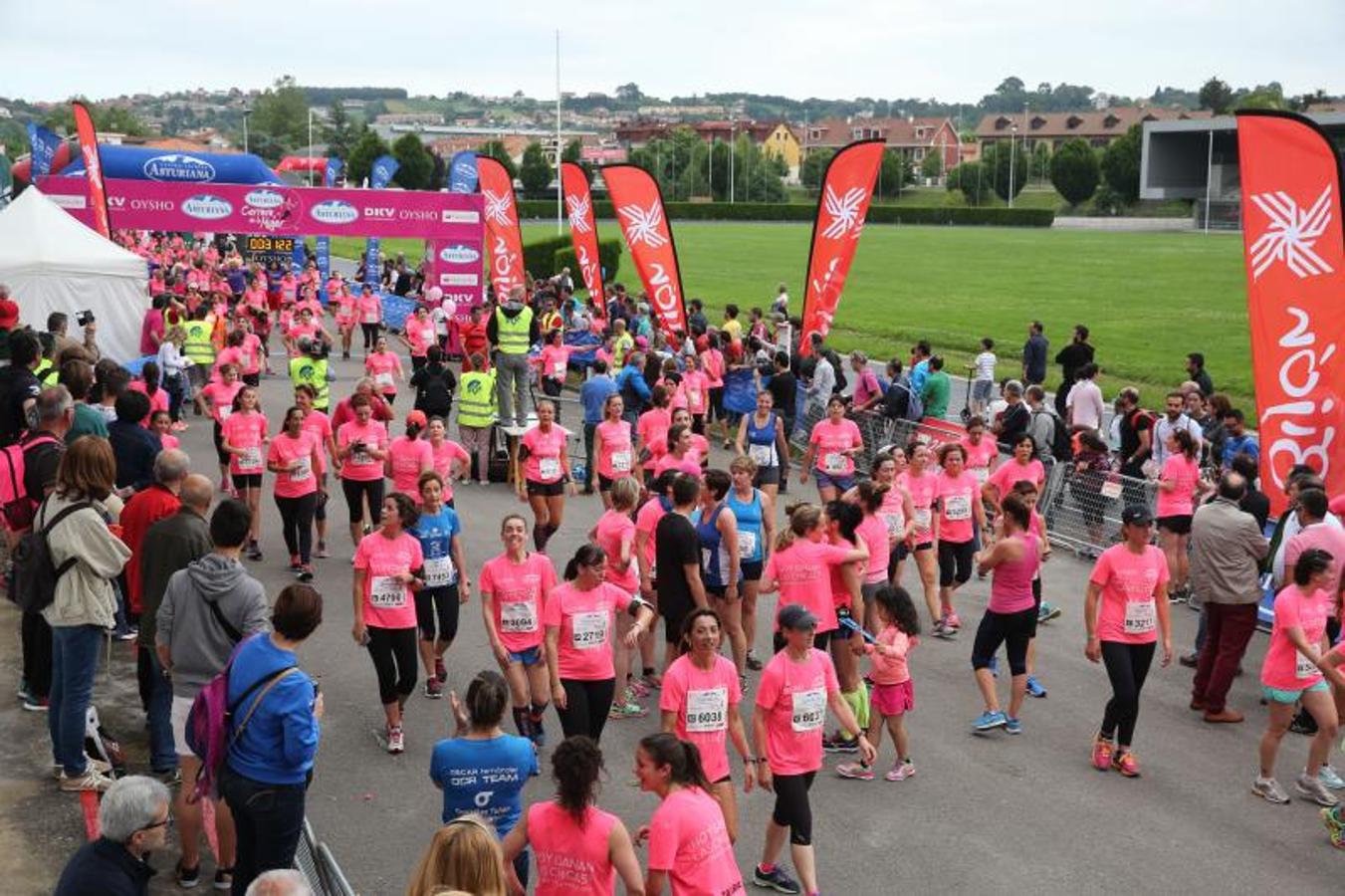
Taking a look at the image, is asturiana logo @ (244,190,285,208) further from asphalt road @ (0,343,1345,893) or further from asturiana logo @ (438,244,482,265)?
asphalt road @ (0,343,1345,893)

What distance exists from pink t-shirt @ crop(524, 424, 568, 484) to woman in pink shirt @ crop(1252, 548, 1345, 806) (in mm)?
6413

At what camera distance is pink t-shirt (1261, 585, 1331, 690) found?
27.0 feet

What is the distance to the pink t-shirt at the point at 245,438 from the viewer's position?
41.5ft

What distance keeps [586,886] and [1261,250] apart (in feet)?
27.5

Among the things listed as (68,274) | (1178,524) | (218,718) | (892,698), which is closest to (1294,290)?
(1178,524)

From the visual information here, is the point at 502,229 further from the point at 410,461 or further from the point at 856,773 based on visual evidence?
the point at 856,773

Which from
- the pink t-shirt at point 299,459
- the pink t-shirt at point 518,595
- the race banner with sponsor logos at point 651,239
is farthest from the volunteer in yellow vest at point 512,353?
the pink t-shirt at point 518,595

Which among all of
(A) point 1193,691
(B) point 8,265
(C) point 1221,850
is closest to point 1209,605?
(A) point 1193,691

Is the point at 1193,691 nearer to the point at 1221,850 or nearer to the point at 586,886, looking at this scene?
the point at 1221,850

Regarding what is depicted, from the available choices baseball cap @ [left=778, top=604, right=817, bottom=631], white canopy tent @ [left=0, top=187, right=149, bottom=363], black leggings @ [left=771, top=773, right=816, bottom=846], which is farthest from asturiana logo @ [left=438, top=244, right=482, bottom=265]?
black leggings @ [left=771, top=773, right=816, bottom=846]

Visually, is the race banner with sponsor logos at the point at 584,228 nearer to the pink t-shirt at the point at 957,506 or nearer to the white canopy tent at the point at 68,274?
the white canopy tent at the point at 68,274

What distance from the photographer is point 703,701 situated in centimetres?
657

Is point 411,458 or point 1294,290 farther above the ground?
point 1294,290

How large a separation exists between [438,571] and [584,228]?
17.9m
